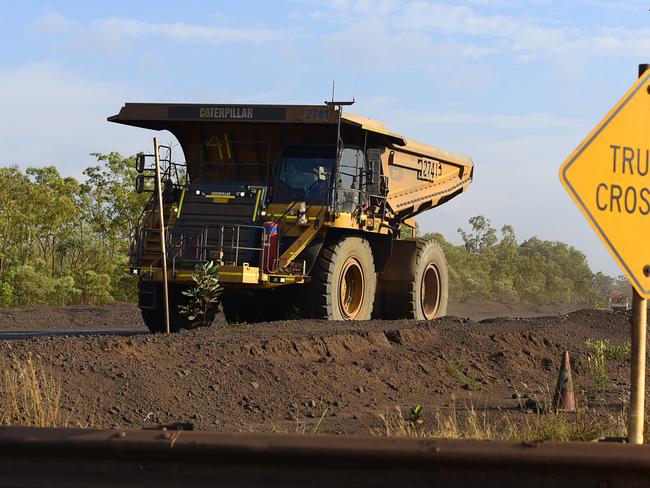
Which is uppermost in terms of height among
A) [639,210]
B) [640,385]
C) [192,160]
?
[192,160]

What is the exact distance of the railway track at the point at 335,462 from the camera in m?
4.70

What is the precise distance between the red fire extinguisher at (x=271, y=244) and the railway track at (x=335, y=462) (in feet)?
38.4

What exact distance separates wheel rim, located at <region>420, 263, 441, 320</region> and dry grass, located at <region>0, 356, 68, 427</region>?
42.0 feet

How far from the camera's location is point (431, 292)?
21.9 meters

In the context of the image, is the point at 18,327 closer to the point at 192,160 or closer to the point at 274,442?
the point at 192,160

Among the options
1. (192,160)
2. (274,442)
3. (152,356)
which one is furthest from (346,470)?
(192,160)

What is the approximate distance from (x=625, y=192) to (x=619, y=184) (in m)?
0.05

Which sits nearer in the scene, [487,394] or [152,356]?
[152,356]

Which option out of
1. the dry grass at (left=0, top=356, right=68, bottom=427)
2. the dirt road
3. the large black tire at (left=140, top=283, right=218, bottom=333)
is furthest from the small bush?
the dry grass at (left=0, top=356, right=68, bottom=427)

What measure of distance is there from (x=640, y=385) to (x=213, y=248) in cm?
1159

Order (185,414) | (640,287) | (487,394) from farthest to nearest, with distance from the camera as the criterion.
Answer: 1. (487,394)
2. (185,414)
3. (640,287)

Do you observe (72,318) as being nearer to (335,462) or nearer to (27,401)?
(27,401)

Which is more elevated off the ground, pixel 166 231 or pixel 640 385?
pixel 166 231

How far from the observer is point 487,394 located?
12789 millimetres
